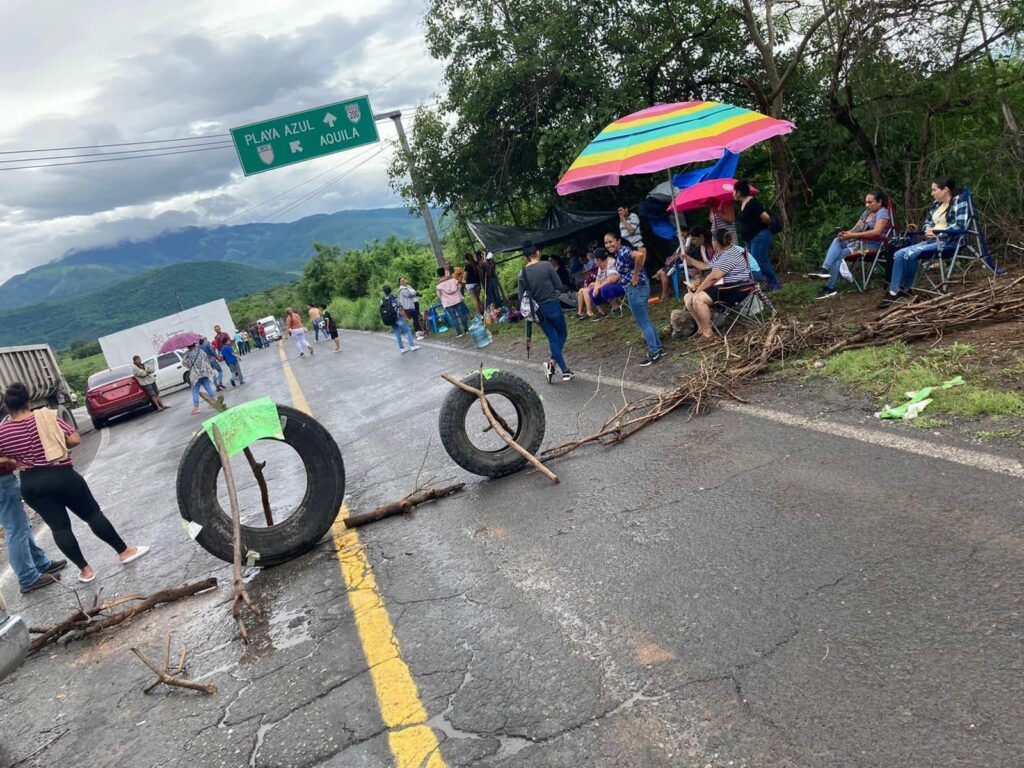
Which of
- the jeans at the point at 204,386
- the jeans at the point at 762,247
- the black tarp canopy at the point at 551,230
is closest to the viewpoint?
the jeans at the point at 762,247

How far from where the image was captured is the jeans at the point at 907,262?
7.61 meters

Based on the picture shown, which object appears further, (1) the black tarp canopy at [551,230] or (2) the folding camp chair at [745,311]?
(1) the black tarp canopy at [551,230]

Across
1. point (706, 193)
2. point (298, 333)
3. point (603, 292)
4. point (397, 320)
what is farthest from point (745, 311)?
point (298, 333)

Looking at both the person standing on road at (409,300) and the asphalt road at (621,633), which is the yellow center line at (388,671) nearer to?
the asphalt road at (621,633)

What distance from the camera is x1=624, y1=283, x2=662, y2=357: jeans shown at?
855 centimetres

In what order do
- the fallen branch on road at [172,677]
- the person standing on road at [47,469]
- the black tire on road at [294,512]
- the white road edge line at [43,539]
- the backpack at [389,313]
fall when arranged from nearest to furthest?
the fallen branch on road at [172,677], the black tire on road at [294,512], the person standing on road at [47,469], the white road edge line at [43,539], the backpack at [389,313]

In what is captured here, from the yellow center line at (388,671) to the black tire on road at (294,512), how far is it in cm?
30

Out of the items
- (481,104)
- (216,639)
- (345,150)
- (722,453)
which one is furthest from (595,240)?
(216,639)

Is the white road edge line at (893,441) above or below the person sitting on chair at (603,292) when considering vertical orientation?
below

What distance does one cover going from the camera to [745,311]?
8.73m

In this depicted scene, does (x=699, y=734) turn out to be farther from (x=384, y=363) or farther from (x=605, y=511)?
(x=384, y=363)

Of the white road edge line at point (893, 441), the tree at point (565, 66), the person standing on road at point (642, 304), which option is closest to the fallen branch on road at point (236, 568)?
the white road edge line at point (893, 441)

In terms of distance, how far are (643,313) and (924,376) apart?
3.63m

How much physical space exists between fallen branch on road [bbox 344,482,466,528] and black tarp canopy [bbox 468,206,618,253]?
938cm
